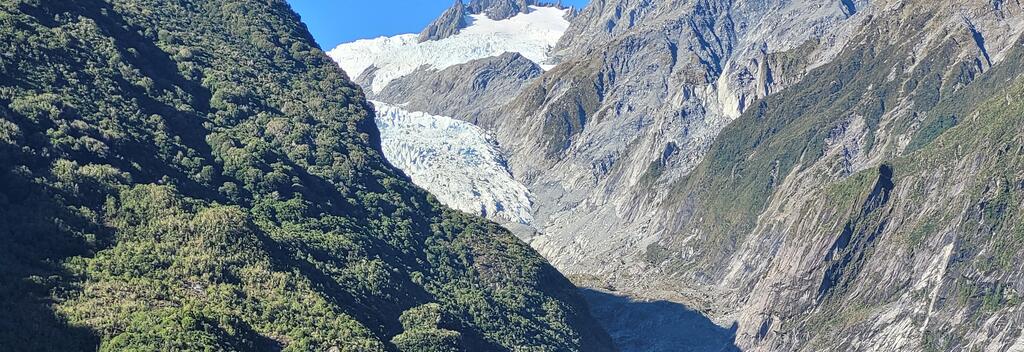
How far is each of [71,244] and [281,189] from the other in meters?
36.9

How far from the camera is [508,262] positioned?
165 meters

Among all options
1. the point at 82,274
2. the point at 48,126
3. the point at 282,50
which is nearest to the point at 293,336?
the point at 82,274

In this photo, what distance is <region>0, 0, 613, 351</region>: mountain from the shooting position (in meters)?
99.6

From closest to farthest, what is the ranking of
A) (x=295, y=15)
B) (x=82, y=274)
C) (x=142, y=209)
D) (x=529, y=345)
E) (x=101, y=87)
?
1. (x=82, y=274)
2. (x=142, y=209)
3. (x=101, y=87)
4. (x=529, y=345)
5. (x=295, y=15)

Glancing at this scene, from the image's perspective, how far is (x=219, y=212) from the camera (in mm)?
116562

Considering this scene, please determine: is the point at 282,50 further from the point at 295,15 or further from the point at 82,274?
the point at 82,274

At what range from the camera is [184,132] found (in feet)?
453

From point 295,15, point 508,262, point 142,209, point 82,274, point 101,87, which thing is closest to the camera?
point 82,274

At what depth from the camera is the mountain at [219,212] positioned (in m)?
99.6

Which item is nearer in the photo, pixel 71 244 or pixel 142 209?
pixel 71 244

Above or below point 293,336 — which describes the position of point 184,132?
above

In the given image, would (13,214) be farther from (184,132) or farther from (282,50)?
(282,50)

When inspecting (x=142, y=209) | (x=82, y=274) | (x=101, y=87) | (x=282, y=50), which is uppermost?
(x=282, y=50)

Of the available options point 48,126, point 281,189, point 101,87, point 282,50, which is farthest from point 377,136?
point 48,126
